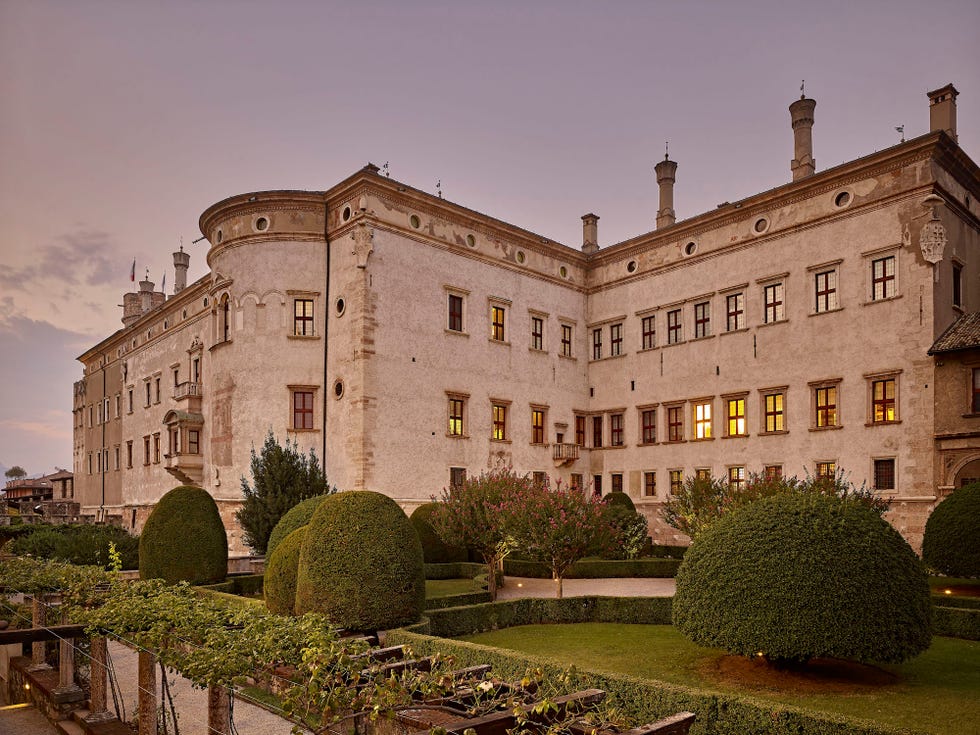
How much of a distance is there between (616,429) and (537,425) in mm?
3692

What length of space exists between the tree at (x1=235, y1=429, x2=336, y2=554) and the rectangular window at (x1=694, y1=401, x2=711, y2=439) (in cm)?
1445

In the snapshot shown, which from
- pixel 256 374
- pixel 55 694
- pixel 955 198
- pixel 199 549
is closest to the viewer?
pixel 55 694

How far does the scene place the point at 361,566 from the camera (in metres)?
11.8

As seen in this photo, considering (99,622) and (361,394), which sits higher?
(361,394)

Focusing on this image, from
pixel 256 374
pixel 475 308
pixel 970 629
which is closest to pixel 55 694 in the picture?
pixel 970 629

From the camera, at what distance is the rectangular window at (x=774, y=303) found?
28.2 m

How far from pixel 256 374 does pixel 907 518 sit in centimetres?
2249

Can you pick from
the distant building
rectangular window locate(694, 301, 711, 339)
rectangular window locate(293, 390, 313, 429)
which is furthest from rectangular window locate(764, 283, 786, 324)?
rectangular window locate(293, 390, 313, 429)

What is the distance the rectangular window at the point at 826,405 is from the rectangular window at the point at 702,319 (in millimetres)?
5058

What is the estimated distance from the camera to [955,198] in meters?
25.5

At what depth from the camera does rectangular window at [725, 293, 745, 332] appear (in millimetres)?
29328

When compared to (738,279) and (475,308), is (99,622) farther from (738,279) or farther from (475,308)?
(738,279)

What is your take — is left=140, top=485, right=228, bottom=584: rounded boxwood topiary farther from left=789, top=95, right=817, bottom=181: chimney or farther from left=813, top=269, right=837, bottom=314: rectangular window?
left=789, top=95, right=817, bottom=181: chimney

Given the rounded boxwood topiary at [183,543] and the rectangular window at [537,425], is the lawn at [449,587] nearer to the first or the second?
the rounded boxwood topiary at [183,543]
